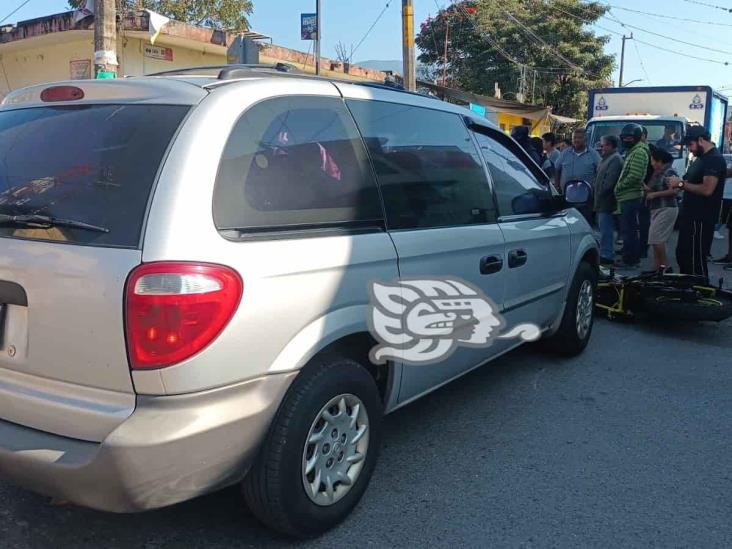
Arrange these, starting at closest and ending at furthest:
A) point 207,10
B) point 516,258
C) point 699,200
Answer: point 516,258 → point 699,200 → point 207,10

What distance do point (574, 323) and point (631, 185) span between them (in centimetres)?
408

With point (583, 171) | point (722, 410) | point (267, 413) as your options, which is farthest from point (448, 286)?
point (583, 171)

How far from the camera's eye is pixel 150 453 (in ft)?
6.62

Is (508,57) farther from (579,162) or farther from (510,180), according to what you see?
(510,180)

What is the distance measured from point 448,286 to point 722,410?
2183 mm

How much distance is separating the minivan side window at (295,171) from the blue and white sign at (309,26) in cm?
1345

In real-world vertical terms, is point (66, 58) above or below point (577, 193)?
above

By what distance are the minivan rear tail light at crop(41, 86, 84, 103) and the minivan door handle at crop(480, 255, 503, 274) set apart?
6.62ft

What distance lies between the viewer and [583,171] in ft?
30.6
